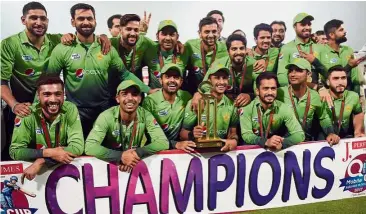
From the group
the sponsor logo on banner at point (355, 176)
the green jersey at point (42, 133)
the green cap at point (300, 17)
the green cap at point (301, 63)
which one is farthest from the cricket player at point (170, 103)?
the sponsor logo on banner at point (355, 176)

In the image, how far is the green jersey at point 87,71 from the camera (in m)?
2.67

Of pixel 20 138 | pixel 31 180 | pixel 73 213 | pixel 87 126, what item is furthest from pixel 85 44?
pixel 73 213

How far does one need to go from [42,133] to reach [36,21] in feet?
2.30

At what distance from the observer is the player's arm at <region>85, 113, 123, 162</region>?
8.96ft

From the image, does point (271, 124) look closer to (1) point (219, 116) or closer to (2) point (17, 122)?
(1) point (219, 116)

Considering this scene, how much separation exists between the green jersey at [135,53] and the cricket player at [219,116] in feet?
1.42

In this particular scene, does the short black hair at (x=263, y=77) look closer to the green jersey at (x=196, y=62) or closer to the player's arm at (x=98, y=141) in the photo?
the green jersey at (x=196, y=62)

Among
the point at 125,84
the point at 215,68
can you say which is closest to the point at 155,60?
the point at 125,84

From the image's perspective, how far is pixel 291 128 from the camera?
309 centimetres

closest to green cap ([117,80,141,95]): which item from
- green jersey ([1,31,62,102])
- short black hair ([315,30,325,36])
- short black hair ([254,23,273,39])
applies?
green jersey ([1,31,62,102])

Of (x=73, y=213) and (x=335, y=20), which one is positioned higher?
(x=335, y=20)

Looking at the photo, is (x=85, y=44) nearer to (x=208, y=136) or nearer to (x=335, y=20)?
(x=208, y=136)

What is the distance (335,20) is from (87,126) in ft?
6.37

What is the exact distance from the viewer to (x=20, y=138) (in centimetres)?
264
